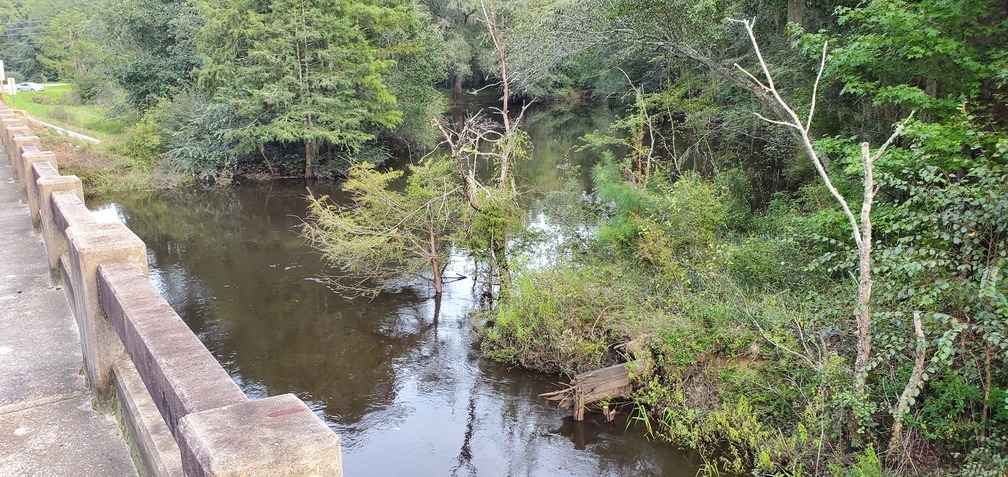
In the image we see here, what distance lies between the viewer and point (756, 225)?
50.4 feet

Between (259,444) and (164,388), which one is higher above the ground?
(259,444)

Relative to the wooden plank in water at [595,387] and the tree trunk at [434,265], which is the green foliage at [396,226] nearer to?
the tree trunk at [434,265]

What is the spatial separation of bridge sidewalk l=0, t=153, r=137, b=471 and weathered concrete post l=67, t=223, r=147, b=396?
236 millimetres

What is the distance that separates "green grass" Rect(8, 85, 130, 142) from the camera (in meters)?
32.9

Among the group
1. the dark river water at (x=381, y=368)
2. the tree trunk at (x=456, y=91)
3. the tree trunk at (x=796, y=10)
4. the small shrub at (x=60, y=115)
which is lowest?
the dark river water at (x=381, y=368)

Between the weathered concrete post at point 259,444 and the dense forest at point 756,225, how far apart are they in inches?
221

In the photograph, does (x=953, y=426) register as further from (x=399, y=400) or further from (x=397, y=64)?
(x=397, y=64)

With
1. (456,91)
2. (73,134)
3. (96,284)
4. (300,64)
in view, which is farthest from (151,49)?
(96,284)

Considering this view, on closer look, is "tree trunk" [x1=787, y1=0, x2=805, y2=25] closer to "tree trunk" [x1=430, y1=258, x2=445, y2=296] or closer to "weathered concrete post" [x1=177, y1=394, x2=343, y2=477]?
"tree trunk" [x1=430, y1=258, x2=445, y2=296]

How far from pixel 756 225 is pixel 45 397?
13.8 metres

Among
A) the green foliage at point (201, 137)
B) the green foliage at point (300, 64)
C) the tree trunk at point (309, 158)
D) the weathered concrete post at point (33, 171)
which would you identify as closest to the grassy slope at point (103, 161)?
the green foliage at point (201, 137)

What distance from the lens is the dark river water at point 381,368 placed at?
9.33 metres

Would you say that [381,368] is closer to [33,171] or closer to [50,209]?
[33,171]

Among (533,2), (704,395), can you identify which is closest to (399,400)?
(704,395)
